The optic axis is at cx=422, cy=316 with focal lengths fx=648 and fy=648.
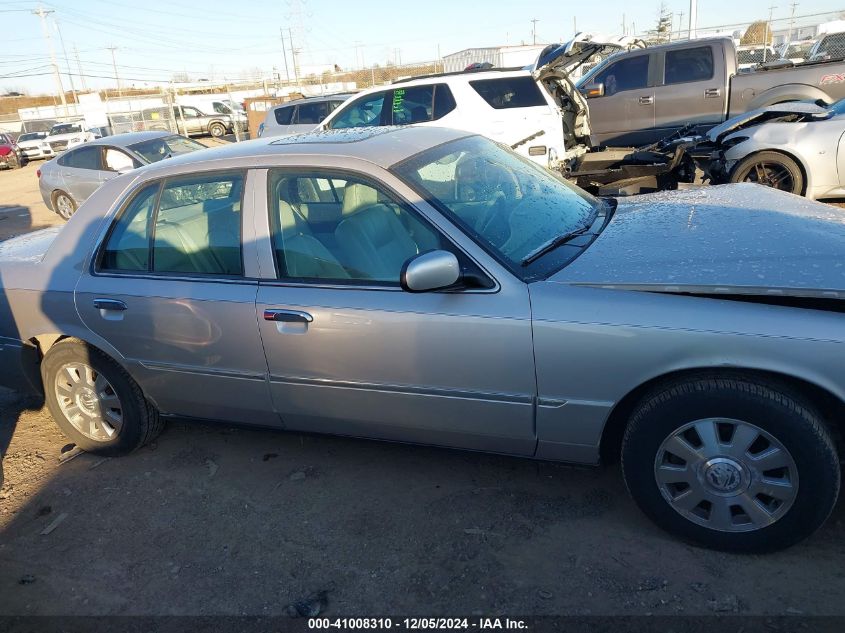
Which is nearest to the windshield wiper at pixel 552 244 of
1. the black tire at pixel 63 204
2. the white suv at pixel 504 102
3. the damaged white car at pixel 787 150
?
the damaged white car at pixel 787 150

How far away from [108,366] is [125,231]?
77 centimetres

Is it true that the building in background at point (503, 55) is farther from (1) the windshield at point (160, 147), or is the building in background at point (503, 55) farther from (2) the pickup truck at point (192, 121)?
(1) the windshield at point (160, 147)

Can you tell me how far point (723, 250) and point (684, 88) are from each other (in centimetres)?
970

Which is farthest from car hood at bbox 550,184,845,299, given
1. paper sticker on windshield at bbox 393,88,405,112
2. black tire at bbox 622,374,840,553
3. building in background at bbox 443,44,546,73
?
building in background at bbox 443,44,546,73

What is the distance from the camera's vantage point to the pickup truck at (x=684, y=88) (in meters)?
10.5

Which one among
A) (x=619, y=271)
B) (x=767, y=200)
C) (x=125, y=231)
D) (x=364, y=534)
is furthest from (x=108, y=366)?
(x=767, y=200)

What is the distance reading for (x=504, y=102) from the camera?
28.7 feet

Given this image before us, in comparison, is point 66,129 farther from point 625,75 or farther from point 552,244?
point 552,244

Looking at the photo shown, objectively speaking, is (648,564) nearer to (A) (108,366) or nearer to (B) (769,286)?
(B) (769,286)

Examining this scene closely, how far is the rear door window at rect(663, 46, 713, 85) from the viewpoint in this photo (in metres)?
11.0

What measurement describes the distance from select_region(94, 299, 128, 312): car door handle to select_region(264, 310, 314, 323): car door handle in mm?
906

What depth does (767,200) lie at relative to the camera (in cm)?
340

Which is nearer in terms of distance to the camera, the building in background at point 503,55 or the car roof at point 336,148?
the car roof at point 336,148

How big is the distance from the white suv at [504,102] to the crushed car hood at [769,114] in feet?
6.40
